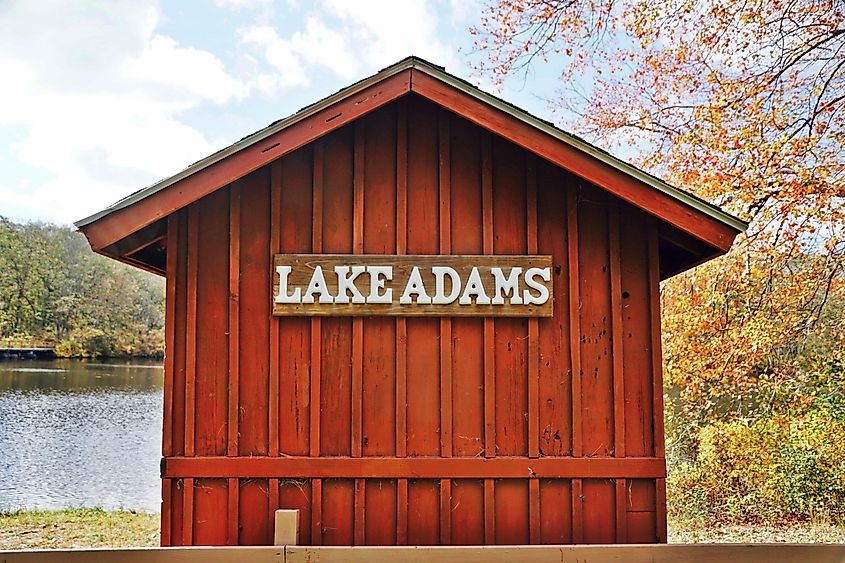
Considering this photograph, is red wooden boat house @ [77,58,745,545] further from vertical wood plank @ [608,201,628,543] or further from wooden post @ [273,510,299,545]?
wooden post @ [273,510,299,545]

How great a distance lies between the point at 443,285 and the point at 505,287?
1.29 ft

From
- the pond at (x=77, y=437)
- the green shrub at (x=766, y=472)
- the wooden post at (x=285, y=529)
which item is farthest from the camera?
the pond at (x=77, y=437)

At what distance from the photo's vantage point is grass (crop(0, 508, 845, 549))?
10.8 metres

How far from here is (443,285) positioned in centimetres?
441

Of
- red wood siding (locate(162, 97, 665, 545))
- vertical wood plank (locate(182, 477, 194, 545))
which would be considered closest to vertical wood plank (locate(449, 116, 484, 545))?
red wood siding (locate(162, 97, 665, 545))

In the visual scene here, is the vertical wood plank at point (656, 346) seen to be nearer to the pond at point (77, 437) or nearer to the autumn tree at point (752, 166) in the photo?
the autumn tree at point (752, 166)

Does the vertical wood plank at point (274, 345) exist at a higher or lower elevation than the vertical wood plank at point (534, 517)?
higher

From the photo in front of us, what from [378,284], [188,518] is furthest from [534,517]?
[188,518]

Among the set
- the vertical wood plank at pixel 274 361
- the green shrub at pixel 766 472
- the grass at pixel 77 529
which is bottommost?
the grass at pixel 77 529

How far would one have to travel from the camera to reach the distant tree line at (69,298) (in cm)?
2817

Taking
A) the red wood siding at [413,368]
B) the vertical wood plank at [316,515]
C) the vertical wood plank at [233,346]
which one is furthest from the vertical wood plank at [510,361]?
the vertical wood plank at [233,346]

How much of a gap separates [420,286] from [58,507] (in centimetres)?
1454

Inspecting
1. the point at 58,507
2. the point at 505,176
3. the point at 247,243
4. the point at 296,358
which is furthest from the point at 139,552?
the point at 58,507

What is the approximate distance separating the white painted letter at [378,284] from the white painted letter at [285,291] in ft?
1.45
